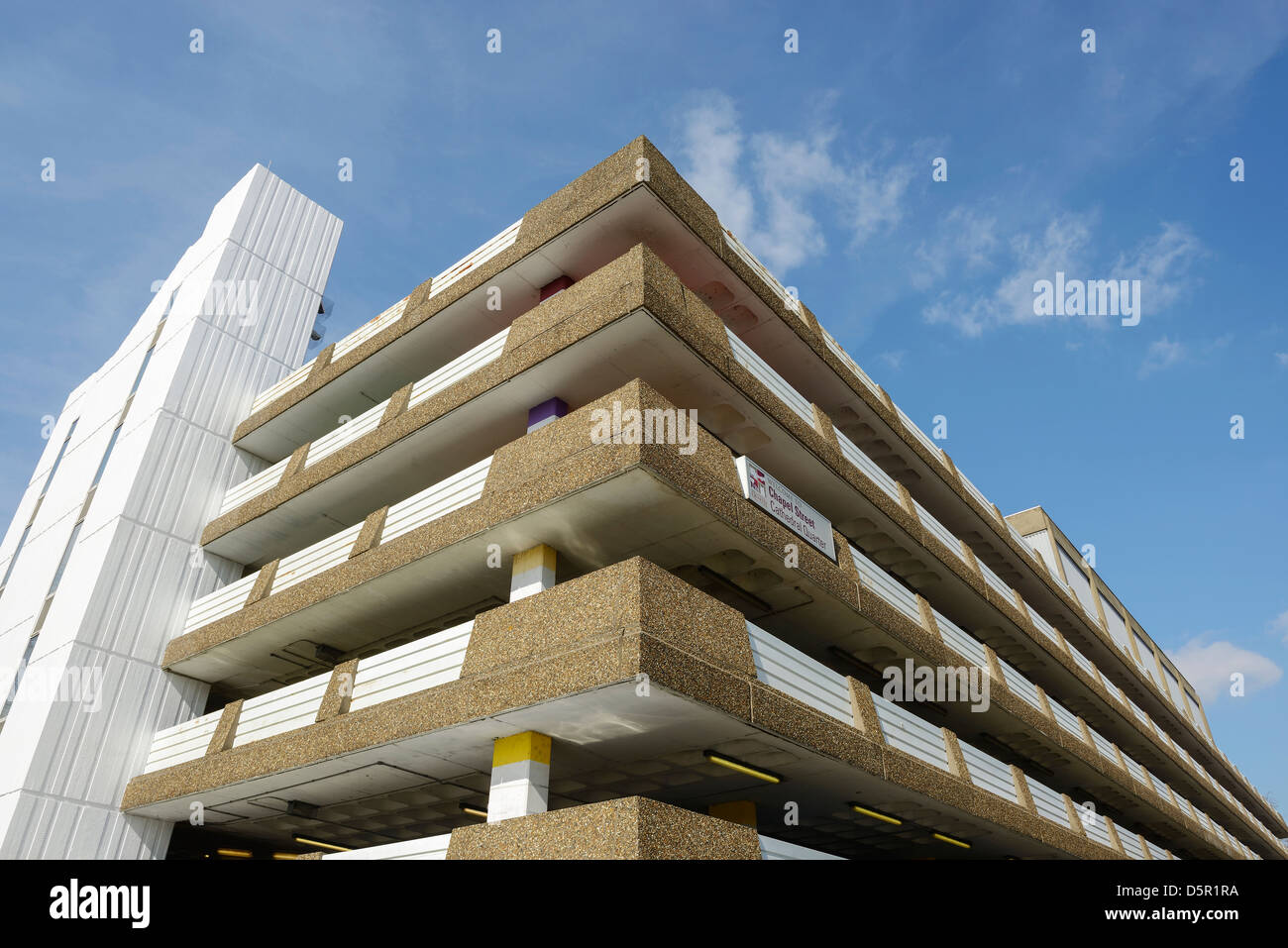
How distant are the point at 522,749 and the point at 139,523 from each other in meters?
13.0

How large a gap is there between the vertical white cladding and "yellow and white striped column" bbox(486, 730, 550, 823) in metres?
10.3

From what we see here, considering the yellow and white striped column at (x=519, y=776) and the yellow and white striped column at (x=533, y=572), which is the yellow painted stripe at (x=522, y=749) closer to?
the yellow and white striped column at (x=519, y=776)

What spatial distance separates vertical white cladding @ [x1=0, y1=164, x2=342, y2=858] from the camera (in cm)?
1727

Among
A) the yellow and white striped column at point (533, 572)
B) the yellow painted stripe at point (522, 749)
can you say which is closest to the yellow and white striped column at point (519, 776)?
the yellow painted stripe at point (522, 749)

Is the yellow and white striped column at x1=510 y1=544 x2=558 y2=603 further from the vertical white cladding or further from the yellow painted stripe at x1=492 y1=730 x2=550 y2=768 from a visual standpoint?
the vertical white cladding

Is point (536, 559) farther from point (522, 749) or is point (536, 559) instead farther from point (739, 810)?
point (739, 810)

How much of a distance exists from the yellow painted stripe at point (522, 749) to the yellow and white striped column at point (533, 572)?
223 centimetres

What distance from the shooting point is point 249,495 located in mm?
21438

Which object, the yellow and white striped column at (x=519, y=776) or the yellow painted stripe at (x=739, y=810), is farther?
the yellow painted stripe at (x=739, y=810)

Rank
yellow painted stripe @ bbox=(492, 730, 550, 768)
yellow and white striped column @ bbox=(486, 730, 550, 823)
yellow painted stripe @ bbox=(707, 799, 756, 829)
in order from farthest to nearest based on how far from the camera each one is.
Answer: yellow painted stripe @ bbox=(707, 799, 756, 829) → yellow painted stripe @ bbox=(492, 730, 550, 768) → yellow and white striped column @ bbox=(486, 730, 550, 823)

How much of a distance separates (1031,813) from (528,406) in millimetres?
13625

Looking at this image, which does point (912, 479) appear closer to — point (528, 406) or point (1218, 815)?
point (528, 406)

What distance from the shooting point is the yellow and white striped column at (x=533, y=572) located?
1382 centimetres

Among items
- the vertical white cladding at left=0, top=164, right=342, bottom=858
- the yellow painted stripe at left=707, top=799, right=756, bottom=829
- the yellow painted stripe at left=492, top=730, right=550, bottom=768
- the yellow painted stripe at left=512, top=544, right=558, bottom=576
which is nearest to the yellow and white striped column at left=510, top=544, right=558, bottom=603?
→ the yellow painted stripe at left=512, top=544, right=558, bottom=576
